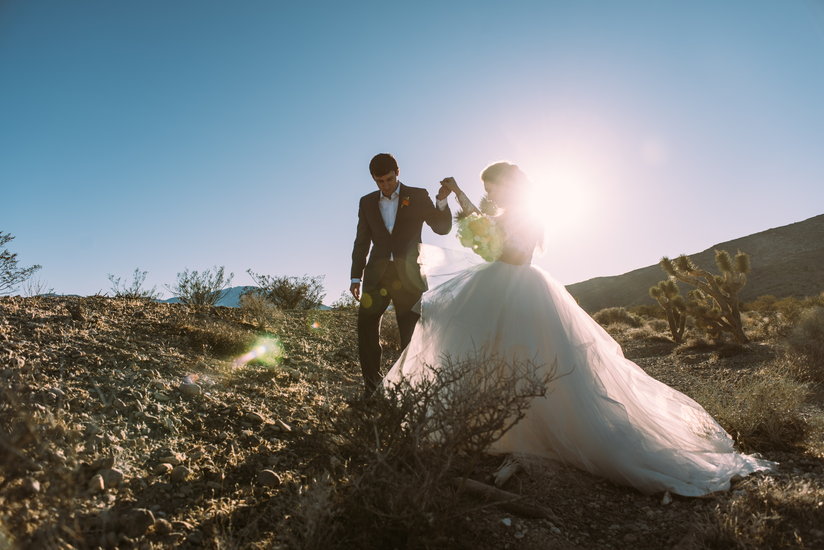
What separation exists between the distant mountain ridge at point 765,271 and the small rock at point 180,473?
115 feet

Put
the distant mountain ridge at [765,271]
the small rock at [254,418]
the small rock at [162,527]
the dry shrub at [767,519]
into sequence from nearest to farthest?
the small rock at [162,527] → the dry shrub at [767,519] → the small rock at [254,418] → the distant mountain ridge at [765,271]

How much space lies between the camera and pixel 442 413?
222 cm

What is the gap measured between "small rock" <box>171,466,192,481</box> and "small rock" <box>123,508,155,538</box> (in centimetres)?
39

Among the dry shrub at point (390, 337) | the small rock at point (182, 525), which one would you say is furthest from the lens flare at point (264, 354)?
the small rock at point (182, 525)

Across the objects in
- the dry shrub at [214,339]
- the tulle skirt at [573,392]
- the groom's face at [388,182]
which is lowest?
the tulle skirt at [573,392]

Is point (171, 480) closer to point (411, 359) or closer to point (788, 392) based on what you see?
point (411, 359)

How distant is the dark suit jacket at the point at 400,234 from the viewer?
179 inches

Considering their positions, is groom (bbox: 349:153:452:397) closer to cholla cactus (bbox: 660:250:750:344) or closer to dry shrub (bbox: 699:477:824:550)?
dry shrub (bbox: 699:477:824:550)

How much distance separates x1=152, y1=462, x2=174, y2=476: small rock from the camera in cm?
248

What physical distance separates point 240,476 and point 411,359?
1.48 metres

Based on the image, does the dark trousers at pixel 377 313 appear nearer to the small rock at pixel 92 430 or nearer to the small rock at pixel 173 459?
the small rock at pixel 173 459

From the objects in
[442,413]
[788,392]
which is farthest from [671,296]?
[442,413]

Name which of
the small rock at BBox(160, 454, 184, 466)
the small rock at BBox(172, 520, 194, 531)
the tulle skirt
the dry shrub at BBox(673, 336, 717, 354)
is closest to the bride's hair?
the tulle skirt

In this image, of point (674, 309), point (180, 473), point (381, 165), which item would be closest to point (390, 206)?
point (381, 165)
